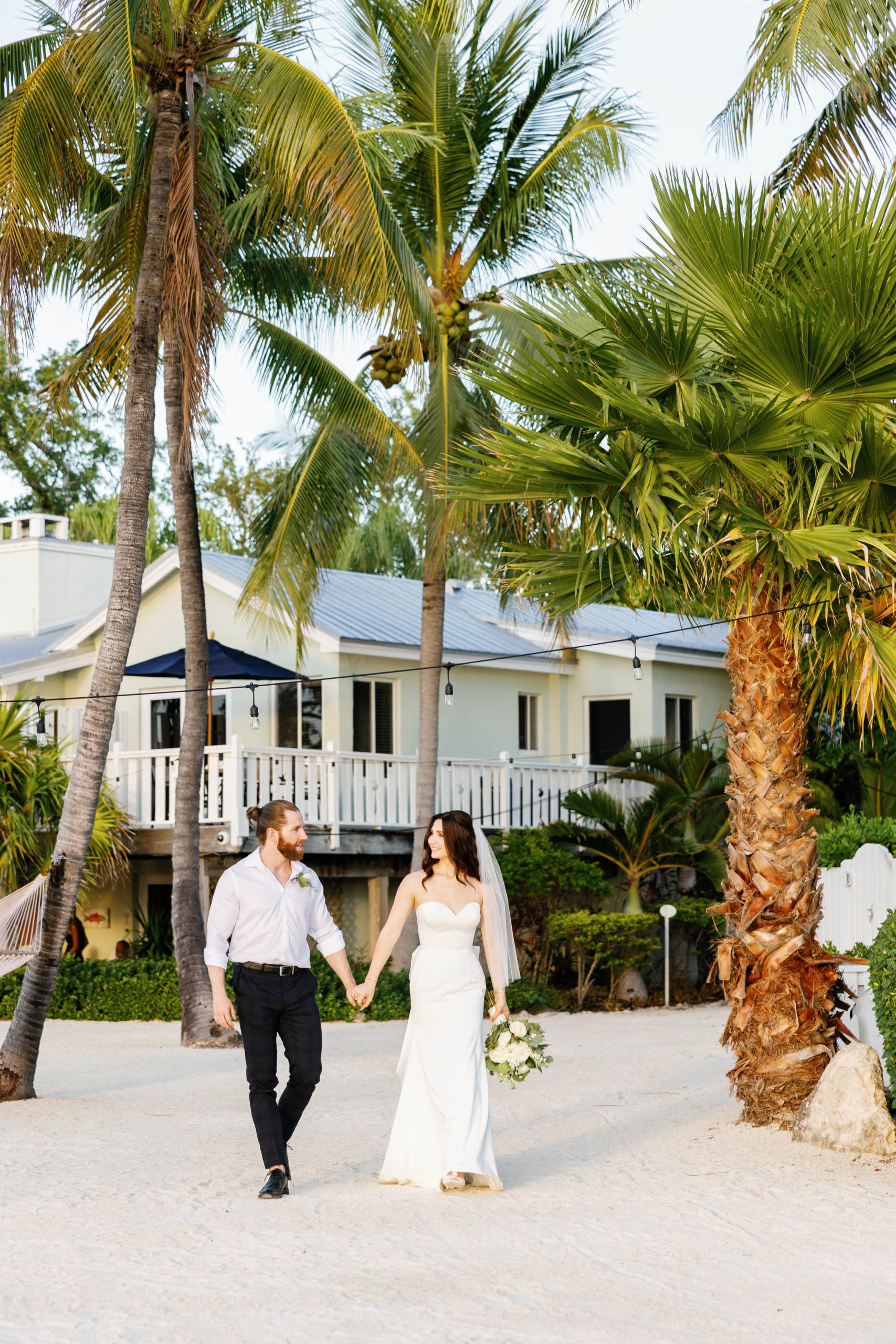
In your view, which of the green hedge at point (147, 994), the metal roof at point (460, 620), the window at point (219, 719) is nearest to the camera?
the green hedge at point (147, 994)

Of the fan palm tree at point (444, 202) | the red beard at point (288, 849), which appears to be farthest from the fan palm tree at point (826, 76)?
the red beard at point (288, 849)

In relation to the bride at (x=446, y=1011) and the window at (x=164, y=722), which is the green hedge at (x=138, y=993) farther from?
the bride at (x=446, y=1011)

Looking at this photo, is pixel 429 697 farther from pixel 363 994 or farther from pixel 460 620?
pixel 363 994

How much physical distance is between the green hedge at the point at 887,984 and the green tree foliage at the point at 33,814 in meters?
11.0

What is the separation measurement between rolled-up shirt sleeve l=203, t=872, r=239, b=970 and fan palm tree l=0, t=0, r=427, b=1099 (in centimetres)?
440

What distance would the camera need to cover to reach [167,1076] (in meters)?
13.1

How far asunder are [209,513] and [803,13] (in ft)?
90.4

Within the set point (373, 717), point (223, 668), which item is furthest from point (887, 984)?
point (373, 717)

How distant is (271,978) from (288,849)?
25.1 inches

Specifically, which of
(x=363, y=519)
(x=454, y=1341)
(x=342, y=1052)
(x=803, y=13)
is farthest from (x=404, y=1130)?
(x=363, y=519)

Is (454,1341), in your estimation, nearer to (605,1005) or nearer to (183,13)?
(183,13)

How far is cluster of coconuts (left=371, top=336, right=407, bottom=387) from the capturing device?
18.3 m

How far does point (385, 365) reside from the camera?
18438mm

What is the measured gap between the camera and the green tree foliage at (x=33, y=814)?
18078mm
